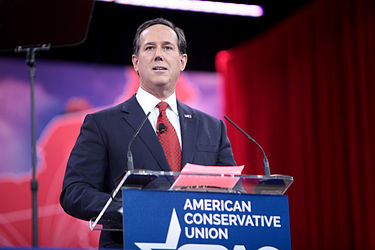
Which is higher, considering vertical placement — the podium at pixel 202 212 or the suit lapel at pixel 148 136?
the suit lapel at pixel 148 136

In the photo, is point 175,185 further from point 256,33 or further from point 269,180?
point 256,33

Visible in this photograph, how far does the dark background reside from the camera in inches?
222

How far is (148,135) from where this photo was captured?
204cm

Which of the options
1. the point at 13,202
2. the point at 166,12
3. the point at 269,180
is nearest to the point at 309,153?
the point at 166,12

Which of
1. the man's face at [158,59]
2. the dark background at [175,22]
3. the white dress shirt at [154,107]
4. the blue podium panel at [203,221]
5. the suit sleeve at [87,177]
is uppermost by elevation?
the dark background at [175,22]

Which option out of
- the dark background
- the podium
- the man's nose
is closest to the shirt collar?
the man's nose

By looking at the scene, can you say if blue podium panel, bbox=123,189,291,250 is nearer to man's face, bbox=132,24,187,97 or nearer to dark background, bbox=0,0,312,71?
man's face, bbox=132,24,187,97

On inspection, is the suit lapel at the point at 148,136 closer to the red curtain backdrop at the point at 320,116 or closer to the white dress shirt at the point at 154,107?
the white dress shirt at the point at 154,107

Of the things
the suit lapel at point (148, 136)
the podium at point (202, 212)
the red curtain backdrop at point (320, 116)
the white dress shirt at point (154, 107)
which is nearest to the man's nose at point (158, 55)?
the white dress shirt at point (154, 107)

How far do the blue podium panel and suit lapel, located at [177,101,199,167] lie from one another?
24.7 inches

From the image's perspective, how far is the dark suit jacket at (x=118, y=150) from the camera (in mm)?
1843

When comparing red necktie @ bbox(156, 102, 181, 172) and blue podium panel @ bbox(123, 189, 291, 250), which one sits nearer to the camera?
blue podium panel @ bbox(123, 189, 291, 250)

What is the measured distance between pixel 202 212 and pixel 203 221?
0.08 feet

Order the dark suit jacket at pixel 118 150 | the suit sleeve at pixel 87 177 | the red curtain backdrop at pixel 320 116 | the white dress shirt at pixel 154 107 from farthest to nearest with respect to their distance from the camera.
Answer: the red curtain backdrop at pixel 320 116
the white dress shirt at pixel 154 107
the dark suit jacket at pixel 118 150
the suit sleeve at pixel 87 177
